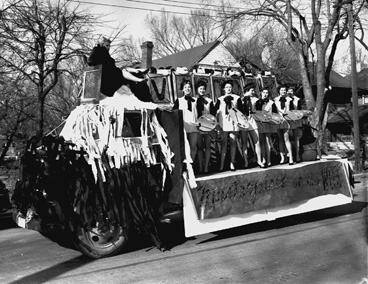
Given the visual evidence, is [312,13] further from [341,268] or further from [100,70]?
[341,268]

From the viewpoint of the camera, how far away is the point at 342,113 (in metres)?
38.6

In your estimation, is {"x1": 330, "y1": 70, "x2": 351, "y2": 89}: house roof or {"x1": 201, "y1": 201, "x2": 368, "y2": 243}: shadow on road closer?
{"x1": 201, "y1": 201, "x2": 368, "y2": 243}: shadow on road

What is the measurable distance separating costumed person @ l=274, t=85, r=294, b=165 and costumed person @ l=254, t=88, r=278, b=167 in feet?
0.63

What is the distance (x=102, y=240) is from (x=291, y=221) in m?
4.32

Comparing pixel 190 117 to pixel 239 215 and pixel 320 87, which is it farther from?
pixel 320 87

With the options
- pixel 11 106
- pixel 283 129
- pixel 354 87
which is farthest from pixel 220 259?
pixel 354 87

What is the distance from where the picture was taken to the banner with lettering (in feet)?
25.1

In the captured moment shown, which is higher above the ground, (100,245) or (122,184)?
(122,184)

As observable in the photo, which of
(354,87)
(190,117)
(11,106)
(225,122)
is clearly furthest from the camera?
(354,87)

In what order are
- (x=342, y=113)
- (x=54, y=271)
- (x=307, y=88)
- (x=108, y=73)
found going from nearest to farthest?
(x=54, y=271) → (x=108, y=73) → (x=307, y=88) → (x=342, y=113)

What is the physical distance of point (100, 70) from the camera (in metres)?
7.93

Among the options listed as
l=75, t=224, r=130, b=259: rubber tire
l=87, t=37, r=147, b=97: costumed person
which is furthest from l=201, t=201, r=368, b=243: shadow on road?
l=87, t=37, r=147, b=97: costumed person

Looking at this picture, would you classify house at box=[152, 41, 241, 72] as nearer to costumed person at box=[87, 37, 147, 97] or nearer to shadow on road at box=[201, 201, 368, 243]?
shadow on road at box=[201, 201, 368, 243]

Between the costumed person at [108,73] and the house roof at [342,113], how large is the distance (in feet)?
106
